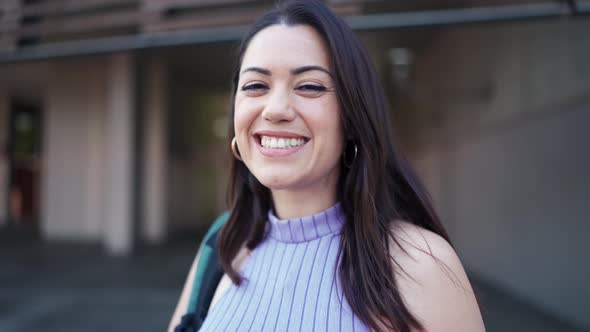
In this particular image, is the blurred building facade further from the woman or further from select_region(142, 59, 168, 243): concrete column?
the woman

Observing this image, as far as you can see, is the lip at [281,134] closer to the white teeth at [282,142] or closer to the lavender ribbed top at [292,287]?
the white teeth at [282,142]

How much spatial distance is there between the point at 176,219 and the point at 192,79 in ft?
13.6

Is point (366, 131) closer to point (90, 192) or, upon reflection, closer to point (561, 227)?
point (561, 227)

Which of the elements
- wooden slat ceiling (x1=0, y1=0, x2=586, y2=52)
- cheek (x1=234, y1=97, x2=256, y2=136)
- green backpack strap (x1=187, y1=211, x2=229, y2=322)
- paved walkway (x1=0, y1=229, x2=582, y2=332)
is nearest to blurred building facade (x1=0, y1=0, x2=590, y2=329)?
wooden slat ceiling (x1=0, y1=0, x2=586, y2=52)

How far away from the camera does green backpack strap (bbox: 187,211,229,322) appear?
1.30 m

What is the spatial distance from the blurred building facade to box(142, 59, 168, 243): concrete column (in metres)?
0.04

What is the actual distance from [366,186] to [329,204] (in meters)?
0.16

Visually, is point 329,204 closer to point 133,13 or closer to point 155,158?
point 133,13

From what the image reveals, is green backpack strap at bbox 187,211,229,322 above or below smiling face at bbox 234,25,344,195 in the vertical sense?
below

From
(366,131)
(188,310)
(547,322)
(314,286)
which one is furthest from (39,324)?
(547,322)

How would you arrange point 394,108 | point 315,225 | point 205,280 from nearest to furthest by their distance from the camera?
point 315,225 < point 205,280 < point 394,108

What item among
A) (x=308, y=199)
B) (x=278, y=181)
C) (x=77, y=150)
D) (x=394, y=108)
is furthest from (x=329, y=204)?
(x=394, y=108)

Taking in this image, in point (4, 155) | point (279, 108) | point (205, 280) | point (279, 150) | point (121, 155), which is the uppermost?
point (4, 155)

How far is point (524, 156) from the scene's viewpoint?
15.4 ft
